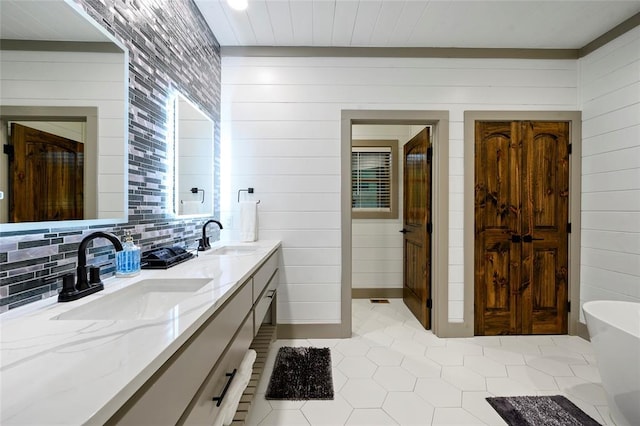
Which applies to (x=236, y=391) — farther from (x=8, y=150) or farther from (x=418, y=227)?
(x=418, y=227)

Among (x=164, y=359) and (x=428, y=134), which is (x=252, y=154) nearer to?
(x=428, y=134)

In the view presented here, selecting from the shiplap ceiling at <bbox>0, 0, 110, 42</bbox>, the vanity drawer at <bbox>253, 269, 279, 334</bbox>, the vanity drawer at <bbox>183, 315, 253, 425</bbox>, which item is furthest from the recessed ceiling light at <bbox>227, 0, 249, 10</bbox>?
the vanity drawer at <bbox>183, 315, 253, 425</bbox>

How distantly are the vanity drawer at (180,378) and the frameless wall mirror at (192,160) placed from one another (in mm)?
1080

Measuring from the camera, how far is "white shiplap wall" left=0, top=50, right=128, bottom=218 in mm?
905

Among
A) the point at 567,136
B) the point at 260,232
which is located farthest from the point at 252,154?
the point at 567,136

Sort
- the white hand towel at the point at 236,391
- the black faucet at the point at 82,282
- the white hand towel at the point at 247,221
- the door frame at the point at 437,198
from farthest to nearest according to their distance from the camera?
1. the door frame at the point at 437,198
2. the white hand towel at the point at 247,221
3. the white hand towel at the point at 236,391
4. the black faucet at the point at 82,282

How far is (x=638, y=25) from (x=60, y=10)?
363 centimetres

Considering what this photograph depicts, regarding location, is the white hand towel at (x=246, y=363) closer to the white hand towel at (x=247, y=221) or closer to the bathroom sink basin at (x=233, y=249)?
the bathroom sink basin at (x=233, y=249)

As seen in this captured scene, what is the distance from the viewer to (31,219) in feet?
3.13

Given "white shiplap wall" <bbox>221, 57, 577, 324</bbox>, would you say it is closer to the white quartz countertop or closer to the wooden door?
the wooden door

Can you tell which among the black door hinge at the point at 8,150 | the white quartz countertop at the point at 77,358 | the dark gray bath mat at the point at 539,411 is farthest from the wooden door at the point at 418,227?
the black door hinge at the point at 8,150

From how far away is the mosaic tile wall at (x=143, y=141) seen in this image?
37.7 inches

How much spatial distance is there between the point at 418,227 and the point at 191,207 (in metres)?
2.23

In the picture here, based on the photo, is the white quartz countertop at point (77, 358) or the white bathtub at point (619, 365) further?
the white bathtub at point (619, 365)
